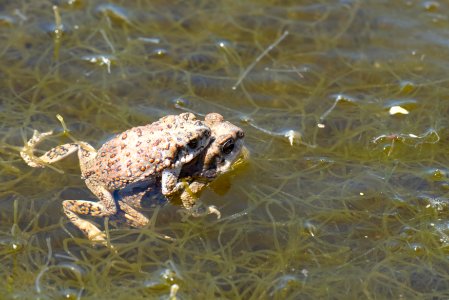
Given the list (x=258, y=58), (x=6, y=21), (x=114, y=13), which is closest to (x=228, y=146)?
(x=258, y=58)

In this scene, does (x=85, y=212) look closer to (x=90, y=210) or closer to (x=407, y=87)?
(x=90, y=210)

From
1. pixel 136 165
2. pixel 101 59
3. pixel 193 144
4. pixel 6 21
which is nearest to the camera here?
pixel 136 165

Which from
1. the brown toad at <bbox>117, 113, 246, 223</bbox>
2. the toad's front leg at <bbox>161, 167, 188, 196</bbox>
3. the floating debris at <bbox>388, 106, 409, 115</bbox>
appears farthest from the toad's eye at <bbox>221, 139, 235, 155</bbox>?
the floating debris at <bbox>388, 106, 409, 115</bbox>

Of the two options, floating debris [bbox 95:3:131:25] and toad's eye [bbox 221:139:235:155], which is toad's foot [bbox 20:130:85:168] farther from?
floating debris [bbox 95:3:131:25]

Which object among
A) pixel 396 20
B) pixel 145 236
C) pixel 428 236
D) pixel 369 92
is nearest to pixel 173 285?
pixel 145 236

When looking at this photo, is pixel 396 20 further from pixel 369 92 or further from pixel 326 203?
pixel 326 203

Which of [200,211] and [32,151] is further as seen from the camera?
[32,151]

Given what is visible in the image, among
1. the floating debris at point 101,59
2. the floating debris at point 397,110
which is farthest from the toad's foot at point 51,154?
the floating debris at point 397,110
